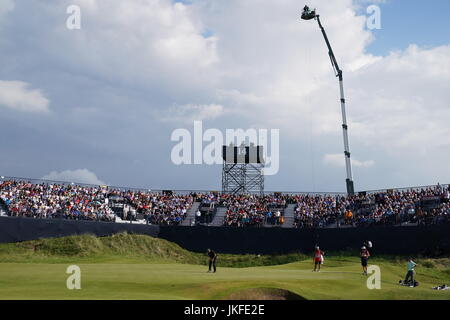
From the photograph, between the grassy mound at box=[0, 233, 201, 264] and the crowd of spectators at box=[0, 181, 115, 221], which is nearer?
the grassy mound at box=[0, 233, 201, 264]

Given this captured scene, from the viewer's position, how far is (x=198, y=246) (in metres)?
50.5

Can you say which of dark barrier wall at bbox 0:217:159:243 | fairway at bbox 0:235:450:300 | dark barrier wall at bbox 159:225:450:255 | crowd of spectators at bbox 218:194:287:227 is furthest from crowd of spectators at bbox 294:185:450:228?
dark barrier wall at bbox 0:217:159:243

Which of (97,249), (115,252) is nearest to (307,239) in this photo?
(115,252)

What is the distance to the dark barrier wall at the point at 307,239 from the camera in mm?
42719

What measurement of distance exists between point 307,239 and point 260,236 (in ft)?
15.8

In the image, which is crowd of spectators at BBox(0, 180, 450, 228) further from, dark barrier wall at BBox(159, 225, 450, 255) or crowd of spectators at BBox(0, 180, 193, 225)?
dark barrier wall at BBox(159, 225, 450, 255)

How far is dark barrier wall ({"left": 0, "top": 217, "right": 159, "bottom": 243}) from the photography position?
41031mm

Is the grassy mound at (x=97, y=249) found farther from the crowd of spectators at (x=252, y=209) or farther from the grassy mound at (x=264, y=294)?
the grassy mound at (x=264, y=294)

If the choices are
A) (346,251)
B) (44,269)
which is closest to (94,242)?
(44,269)

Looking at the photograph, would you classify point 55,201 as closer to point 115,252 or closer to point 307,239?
point 115,252

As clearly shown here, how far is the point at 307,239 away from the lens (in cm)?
4831

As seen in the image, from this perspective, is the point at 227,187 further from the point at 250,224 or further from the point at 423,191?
the point at 423,191
